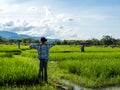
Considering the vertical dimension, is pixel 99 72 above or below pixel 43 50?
below

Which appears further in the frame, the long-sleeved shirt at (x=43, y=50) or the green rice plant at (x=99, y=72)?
the green rice plant at (x=99, y=72)

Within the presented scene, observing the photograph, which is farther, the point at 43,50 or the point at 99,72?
the point at 99,72

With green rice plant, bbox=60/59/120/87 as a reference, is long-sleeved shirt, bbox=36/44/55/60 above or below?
above

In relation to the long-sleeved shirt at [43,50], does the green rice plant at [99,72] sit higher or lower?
lower

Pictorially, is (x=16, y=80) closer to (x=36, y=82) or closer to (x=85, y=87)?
(x=36, y=82)

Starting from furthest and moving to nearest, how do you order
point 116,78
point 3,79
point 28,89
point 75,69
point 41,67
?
point 75,69
point 116,78
point 41,67
point 3,79
point 28,89

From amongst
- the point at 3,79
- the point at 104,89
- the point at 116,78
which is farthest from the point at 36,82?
the point at 116,78

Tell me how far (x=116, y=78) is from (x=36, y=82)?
3026 millimetres

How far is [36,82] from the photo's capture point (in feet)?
30.3

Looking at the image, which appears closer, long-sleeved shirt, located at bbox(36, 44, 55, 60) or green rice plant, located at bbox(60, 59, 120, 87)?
long-sleeved shirt, located at bbox(36, 44, 55, 60)

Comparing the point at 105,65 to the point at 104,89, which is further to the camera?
the point at 105,65

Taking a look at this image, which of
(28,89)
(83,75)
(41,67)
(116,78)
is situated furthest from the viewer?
(83,75)

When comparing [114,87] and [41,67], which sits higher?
[41,67]

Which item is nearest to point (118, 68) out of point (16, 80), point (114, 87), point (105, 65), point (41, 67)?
point (105, 65)
